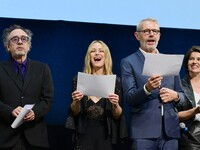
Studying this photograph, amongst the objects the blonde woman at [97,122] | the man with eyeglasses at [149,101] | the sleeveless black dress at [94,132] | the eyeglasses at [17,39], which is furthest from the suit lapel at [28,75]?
the man with eyeglasses at [149,101]

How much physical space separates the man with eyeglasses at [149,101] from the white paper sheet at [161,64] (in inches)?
2.4

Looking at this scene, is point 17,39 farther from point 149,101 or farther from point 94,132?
point 149,101

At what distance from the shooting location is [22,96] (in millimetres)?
3334

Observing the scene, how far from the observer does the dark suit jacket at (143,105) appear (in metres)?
3.22

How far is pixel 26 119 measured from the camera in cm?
327

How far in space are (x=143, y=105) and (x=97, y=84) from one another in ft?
1.16

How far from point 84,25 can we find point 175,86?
110 centimetres

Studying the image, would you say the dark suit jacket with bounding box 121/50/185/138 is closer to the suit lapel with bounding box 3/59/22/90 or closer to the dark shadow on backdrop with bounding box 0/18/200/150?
the suit lapel with bounding box 3/59/22/90

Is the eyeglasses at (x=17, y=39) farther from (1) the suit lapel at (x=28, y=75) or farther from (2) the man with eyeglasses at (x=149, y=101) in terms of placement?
(2) the man with eyeglasses at (x=149, y=101)

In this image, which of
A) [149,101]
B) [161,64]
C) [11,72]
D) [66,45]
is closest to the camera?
[161,64]

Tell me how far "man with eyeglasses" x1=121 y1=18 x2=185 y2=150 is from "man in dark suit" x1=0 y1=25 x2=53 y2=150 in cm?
59

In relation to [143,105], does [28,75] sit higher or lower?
higher

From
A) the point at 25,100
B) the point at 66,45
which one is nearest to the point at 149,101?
the point at 25,100

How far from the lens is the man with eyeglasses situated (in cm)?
321
